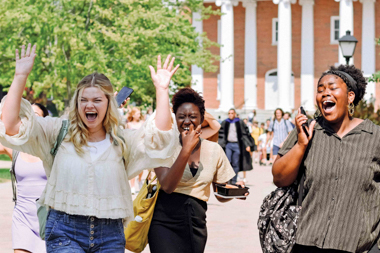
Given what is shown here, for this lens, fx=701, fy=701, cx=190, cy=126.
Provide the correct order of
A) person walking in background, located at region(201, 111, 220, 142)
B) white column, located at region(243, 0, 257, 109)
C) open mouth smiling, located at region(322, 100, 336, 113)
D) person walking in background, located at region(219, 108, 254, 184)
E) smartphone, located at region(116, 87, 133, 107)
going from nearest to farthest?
open mouth smiling, located at region(322, 100, 336, 113), smartphone, located at region(116, 87, 133, 107), person walking in background, located at region(201, 111, 220, 142), person walking in background, located at region(219, 108, 254, 184), white column, located at region(243, 0, 257, 109)

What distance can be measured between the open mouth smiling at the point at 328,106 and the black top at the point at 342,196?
0.20 m

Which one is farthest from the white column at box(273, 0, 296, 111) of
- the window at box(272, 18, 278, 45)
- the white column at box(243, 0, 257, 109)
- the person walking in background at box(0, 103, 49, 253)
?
the person walking in background at box(0, 103, 49, 253)

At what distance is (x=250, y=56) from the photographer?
48.8 meters

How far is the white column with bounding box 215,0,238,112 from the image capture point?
46.4 m

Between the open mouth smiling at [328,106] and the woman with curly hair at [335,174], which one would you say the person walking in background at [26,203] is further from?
the open mouth smiling at [328,106]

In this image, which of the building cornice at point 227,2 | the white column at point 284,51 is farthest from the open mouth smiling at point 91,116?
the building cornice at point 227,2

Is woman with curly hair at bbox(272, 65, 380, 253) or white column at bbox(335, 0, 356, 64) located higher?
white column at bbox(335, 0, 356, 64)

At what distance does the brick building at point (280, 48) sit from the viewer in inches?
1799

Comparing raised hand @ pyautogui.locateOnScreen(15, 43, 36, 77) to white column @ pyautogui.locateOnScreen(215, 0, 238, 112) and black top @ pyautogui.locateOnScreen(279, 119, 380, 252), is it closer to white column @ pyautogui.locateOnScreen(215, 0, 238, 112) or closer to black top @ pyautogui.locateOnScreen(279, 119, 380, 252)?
black top @ pyautogui.locateOnScreen(279, 119, 380, 252)

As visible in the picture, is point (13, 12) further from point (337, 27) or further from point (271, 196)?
point (337, 27)

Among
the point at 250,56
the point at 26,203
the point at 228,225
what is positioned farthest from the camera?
the point at 250,56

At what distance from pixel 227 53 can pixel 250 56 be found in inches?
110

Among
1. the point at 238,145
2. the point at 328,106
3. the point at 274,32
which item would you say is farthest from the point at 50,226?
the point at 274,32

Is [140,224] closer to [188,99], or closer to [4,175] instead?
[188,99]
